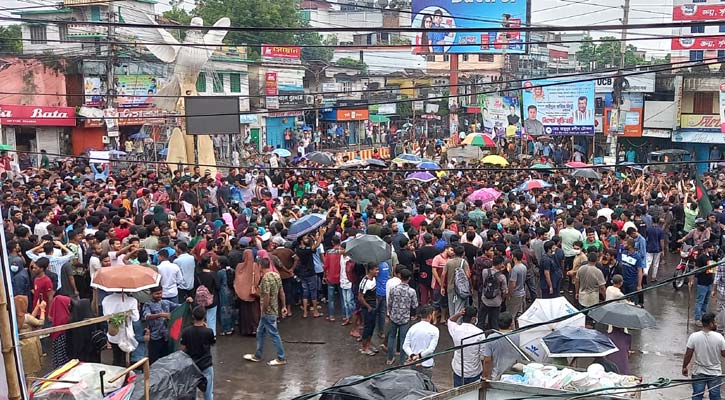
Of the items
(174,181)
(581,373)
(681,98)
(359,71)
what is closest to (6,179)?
(174,181)

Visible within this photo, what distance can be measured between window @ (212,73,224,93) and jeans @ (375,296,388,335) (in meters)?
30.4

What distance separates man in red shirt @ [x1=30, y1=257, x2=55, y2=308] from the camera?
10.5 m

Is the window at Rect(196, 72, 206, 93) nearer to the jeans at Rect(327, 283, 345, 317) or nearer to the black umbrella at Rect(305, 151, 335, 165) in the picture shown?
the black umbrella at Rect(305, 151, 335, 165)

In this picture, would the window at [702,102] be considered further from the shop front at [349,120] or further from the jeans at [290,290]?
the jeans at [290,290]

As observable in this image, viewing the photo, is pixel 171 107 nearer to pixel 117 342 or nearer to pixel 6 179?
pixel 6 179

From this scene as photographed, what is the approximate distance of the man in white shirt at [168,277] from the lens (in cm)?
1095

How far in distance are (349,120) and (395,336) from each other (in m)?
36.6

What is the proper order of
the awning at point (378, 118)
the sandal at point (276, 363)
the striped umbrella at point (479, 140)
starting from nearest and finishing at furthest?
1. the sandal at point (276, 363)
2. the striped umbrella at point (479, 140)
3. the awning at point (378, 118)

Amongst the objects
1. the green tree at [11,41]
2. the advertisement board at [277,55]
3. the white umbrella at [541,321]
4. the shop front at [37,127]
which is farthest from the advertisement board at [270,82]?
the white umbrella at [541,321]

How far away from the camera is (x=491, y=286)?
11.3 m

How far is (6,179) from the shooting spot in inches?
835

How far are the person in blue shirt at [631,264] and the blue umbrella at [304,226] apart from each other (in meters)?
4.82

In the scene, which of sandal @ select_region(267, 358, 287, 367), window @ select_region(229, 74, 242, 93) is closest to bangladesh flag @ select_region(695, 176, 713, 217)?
sandal @ select_region(267, 358, 287, 367)

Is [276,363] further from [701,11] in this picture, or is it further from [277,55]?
[277,55]
